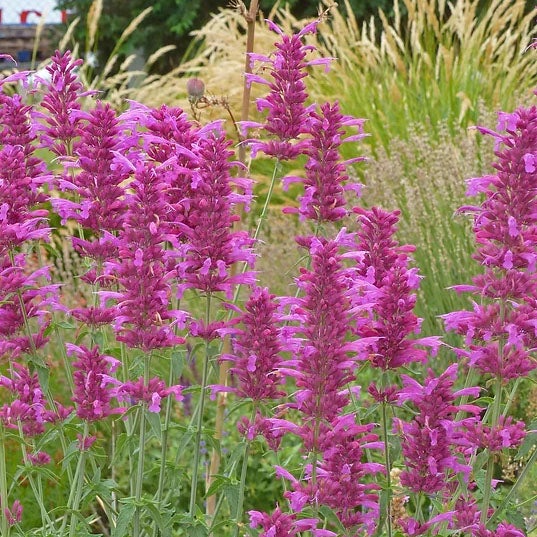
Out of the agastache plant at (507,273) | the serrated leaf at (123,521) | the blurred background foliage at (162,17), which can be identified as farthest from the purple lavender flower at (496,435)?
the blurred background foliage at (162,17)

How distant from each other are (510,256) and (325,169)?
2.41 ft

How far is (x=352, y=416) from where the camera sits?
230 cm

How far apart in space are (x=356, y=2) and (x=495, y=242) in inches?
528

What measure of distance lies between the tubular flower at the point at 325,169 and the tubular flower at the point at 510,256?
52 centimetres

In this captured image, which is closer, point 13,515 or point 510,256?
point 510,256

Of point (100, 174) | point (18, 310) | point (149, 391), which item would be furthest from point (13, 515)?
point (100, 174)

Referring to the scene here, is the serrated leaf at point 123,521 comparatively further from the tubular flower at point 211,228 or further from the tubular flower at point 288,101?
the tubular flower at point 288,101

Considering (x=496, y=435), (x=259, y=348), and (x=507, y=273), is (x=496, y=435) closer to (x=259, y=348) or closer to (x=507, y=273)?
(x=507, y=273)

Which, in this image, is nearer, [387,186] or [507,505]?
[507,505]

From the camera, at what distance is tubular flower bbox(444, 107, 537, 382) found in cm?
236

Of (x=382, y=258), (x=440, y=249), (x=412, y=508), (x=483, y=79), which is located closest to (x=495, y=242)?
(x=382, y=258)

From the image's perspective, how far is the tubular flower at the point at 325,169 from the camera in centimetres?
284

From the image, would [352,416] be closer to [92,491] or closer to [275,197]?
[92,491]

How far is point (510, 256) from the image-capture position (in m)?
2.31
